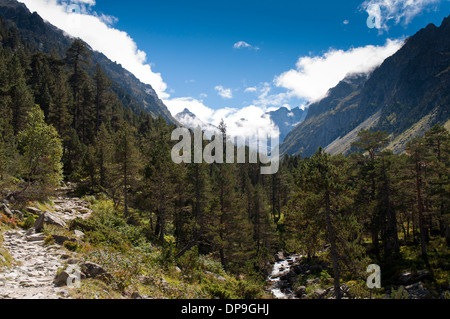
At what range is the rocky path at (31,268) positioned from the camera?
333 inches

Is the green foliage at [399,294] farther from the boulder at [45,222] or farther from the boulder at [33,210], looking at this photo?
the boulder at [33,210]

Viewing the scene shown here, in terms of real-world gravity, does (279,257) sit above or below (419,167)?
below

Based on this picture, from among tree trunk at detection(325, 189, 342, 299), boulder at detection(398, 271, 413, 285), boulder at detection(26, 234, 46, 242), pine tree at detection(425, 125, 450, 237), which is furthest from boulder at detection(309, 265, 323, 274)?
boulder at detection(26, 234, 46, 242)

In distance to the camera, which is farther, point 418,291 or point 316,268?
point 316,268

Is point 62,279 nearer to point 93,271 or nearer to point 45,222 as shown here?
point 93,271

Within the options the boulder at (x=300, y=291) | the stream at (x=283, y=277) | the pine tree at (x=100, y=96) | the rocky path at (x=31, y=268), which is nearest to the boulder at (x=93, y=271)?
the rocky path at (x=31, y=268)

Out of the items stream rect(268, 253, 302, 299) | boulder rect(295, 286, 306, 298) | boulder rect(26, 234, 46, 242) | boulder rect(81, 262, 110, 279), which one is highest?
boulder rect(26, 234, 46, 242)

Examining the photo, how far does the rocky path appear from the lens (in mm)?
8469

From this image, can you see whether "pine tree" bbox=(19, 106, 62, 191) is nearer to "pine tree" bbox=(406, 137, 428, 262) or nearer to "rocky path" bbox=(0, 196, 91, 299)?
"rocky path" bbox=(0, 196, 91, 299)

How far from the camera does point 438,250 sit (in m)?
30.2

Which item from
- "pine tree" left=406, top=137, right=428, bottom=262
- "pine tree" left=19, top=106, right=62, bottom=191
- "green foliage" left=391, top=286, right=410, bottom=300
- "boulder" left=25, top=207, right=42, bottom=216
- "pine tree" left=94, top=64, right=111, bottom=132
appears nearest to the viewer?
"green foliage" left=391, top=286, right=410, bottom=300

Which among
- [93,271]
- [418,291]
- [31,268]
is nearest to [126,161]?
[31,268]

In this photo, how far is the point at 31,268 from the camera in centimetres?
1061
